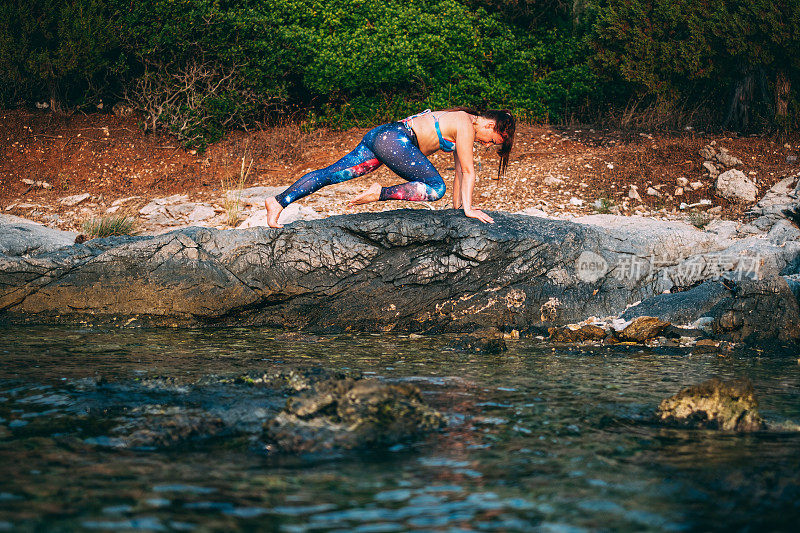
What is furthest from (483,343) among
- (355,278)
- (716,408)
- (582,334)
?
(716,408)

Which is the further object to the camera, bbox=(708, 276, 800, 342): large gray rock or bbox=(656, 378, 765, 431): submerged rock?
bbox=(708, 276, 800, 342): large gray rock

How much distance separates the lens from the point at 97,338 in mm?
5773

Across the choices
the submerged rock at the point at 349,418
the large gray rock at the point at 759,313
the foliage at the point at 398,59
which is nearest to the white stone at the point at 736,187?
the foliage at the point at 398,59

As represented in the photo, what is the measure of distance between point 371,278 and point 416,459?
3.63m

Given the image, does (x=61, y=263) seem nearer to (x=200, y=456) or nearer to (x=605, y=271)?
(x=200, y=456)

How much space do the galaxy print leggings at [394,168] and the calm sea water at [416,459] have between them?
2.08m

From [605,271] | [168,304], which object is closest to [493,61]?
[605,271]

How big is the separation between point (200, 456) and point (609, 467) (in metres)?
1.83

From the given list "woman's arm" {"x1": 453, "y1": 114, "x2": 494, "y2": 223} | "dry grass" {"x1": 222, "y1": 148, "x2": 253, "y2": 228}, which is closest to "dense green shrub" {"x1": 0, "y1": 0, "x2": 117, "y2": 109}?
"dry grass" {"x1": 222, "y1": 148, "x2": 253, "y2": 228}

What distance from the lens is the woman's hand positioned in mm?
6535

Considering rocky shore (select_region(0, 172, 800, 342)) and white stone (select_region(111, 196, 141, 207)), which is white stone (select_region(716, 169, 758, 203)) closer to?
rocky shore (select_region(0, 172, 800, 342))

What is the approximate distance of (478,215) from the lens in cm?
657

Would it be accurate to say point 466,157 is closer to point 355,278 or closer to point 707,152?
point 355,278

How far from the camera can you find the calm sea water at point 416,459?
8.14ft
